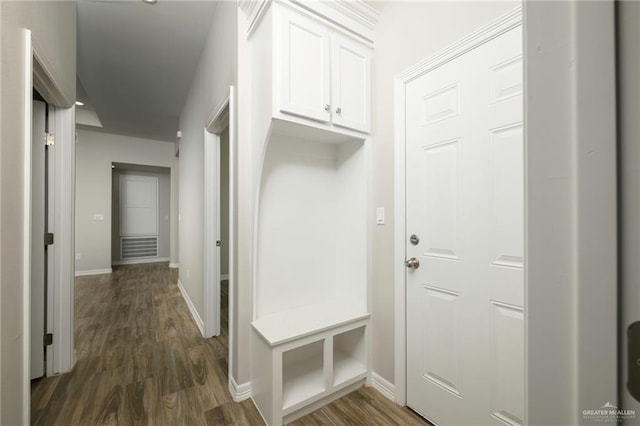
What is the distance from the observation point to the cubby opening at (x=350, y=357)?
1719mm

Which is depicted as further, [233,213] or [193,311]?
[193,311]

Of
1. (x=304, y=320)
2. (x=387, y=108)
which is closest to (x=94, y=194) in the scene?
(x=304, y=320)

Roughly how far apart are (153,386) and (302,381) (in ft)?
3.45

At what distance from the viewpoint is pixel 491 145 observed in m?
1.23

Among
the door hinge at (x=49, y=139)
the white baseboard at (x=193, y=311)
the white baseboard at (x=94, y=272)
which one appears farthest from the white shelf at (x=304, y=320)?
the white baseboard at (x=94, y=272)

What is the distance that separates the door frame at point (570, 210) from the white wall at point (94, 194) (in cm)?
656

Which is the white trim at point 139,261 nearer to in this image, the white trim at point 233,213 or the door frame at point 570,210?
the white trim at point 233,213

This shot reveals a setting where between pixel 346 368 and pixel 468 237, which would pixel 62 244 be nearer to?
pixel 346 368

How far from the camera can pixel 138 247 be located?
6.21 meters

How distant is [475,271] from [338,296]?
41.4 inches

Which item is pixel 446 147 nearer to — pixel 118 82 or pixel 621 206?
pixel 621 206

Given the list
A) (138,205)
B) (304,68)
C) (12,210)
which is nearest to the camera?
(12,210)

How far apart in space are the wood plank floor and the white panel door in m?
3.51

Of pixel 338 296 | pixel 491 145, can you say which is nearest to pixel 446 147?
pixel 491 145
